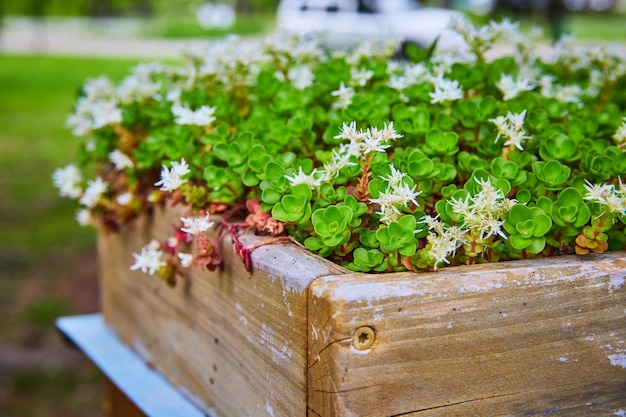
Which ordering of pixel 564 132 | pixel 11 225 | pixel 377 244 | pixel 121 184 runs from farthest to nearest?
1. pixel 11 225
2. pixel 121 184
3. pixel 564 132
4. pixel 377 244

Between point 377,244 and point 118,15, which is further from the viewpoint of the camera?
point 118,15

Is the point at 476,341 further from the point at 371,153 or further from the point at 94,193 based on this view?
the point at 94,193

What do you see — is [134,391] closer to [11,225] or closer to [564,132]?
[564,132]

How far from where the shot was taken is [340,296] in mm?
1042

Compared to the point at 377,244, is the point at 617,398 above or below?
below

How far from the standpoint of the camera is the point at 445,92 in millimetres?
1570

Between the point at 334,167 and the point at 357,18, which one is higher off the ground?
the point at 334,167

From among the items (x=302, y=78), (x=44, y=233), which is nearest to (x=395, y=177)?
(x=302, y=78)

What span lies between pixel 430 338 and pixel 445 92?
645 mm

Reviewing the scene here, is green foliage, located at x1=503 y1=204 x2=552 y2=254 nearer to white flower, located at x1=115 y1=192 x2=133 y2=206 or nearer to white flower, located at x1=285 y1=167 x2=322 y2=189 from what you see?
white flower, located at x1=285 y1=167 x2=322 y2=189

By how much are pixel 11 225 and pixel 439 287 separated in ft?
18.1

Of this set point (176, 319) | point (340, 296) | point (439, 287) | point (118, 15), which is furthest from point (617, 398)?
point (118, 15)

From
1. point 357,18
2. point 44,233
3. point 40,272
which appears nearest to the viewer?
point 40,272

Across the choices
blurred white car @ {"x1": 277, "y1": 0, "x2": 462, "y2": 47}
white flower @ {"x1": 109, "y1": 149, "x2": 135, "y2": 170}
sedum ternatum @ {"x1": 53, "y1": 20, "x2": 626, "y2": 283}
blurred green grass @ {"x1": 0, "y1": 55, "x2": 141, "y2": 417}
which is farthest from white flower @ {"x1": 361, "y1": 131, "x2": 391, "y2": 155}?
blurred white car @ {"x1": 277, "y1": 0, "x2": 462, "y2": 47}
